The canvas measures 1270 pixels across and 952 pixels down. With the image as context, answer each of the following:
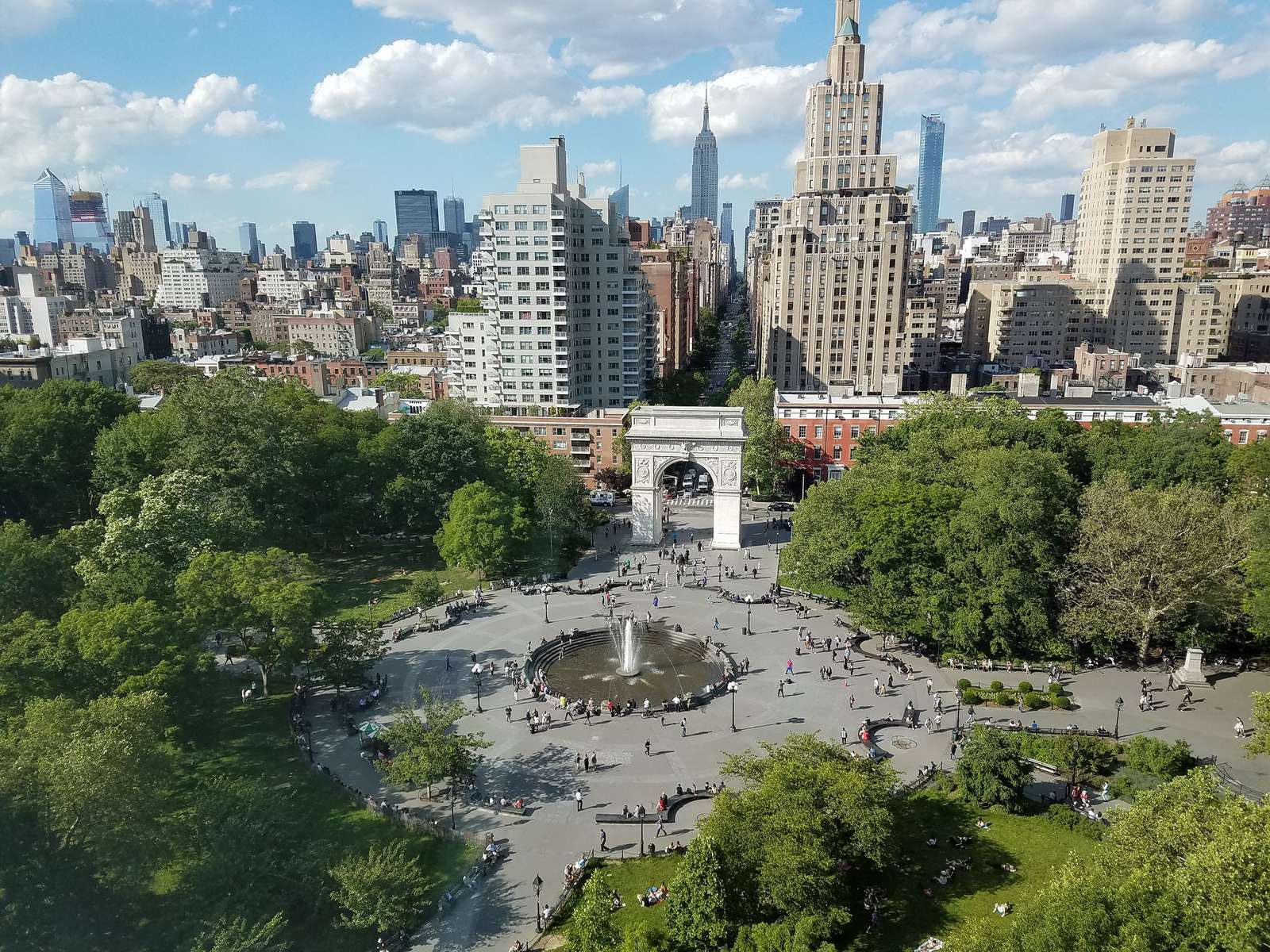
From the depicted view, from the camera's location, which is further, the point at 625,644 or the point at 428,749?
the point at 625,644

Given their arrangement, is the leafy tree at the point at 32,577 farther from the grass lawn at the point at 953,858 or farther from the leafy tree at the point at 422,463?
the grass lawn at the point at 953,858

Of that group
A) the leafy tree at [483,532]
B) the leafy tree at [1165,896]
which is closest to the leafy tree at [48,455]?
the leafy tree at [483,532]

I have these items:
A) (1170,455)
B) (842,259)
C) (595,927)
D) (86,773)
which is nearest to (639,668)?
(595,927)

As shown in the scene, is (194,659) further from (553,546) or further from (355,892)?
(553,546)

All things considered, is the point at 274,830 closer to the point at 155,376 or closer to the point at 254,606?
the point at 254,606

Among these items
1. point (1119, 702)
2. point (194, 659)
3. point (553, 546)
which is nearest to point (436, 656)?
point (194, 659)

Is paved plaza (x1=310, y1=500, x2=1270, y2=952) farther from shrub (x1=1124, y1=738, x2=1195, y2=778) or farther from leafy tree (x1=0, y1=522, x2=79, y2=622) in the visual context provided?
leafy tree (x1=0, y1=522, x2=79, y2=622)
